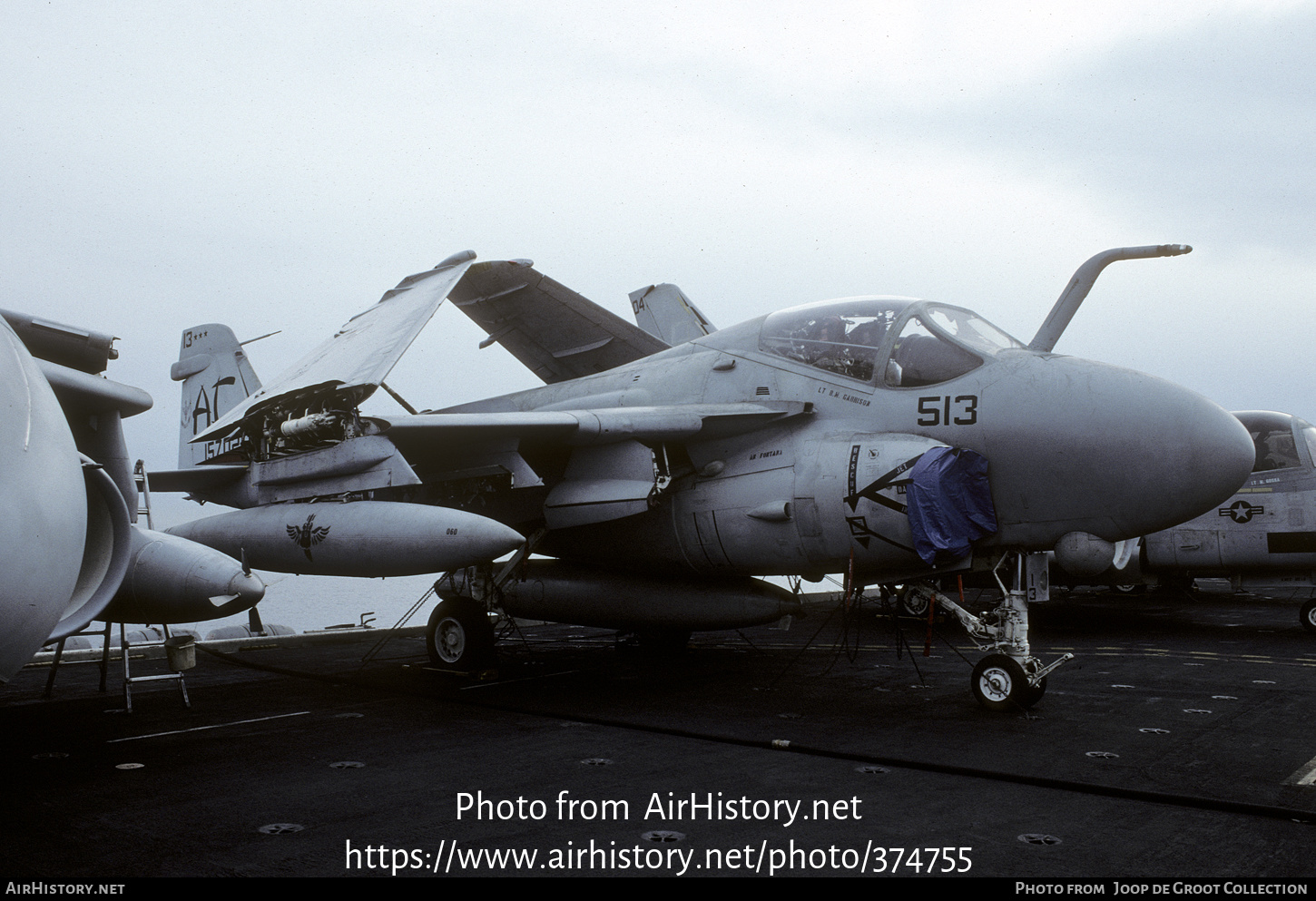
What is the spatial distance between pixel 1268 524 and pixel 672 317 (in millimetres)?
9115

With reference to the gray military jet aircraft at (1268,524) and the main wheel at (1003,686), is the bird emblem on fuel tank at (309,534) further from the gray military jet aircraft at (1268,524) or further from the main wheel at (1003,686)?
the gray military jet aircraft at (1268,524)

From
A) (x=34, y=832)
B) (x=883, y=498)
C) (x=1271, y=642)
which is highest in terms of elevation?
(x=883, y=498)

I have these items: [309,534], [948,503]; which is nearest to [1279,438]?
[948,503]

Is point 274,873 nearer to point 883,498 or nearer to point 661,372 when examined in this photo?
point 883,498

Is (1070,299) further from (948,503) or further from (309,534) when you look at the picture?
(309,534)

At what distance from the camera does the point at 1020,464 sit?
650cm

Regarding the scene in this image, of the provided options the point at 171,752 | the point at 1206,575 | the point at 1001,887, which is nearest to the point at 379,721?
→ the point at 171,752

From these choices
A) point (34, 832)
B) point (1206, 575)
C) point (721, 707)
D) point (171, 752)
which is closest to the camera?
point (34, 832)

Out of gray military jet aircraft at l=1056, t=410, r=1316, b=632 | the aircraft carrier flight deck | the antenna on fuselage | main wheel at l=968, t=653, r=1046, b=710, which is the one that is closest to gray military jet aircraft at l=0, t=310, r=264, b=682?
the aircraft carrier flight deck

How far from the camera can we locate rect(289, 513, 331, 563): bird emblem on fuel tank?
7504 millimetres

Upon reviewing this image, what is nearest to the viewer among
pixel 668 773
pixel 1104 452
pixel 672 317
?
pixel 668 773

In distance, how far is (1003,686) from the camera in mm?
6617

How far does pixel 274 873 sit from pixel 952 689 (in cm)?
595

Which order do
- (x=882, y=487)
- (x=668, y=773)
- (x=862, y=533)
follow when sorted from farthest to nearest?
(x=862, y=533) → (x=882, y=487) → (x=668, y=773)
